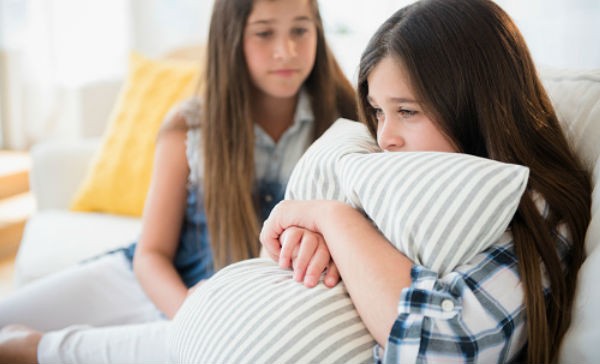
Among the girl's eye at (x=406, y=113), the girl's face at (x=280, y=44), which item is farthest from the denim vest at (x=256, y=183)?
the girl's eye at (x=406, y=113)

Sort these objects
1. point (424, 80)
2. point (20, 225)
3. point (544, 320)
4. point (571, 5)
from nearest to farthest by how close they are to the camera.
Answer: point (544, 320) < point (424, 80) < point (571, 5) < point (20, 225)

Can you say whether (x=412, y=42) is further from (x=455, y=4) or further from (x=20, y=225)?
(x=20, y=225)

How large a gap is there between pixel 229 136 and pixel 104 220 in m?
0.55

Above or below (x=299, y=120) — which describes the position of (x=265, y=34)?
above

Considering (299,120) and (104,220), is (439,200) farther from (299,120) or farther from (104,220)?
(104,220)

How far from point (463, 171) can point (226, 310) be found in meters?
0.32

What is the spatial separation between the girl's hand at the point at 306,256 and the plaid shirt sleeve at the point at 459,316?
125 millimetres

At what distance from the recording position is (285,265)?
76cm

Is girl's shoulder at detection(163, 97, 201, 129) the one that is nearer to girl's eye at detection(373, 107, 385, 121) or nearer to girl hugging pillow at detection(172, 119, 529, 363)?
girl's eye at detection(373, 107, 385, 121)

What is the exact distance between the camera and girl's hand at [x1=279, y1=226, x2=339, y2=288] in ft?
2.28

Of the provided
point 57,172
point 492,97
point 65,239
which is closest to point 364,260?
point 492,97

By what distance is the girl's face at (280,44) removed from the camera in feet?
3.85

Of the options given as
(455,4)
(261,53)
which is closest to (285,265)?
(455,4)

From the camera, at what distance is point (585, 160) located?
0.76 metres
